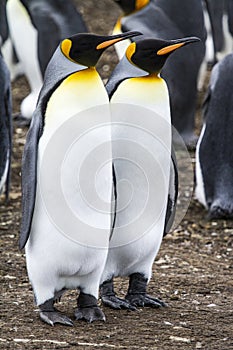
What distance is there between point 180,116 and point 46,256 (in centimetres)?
438

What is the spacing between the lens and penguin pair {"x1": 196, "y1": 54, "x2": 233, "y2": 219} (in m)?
6.33

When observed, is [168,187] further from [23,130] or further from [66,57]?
[23,130]

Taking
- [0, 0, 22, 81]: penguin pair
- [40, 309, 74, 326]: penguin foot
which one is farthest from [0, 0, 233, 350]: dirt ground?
[0, 0, 22, 81]: penguin pair

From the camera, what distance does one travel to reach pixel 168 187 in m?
4.29

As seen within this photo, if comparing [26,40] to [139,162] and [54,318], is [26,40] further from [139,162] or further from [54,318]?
[54,318]

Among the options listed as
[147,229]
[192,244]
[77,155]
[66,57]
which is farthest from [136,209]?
[192,244]

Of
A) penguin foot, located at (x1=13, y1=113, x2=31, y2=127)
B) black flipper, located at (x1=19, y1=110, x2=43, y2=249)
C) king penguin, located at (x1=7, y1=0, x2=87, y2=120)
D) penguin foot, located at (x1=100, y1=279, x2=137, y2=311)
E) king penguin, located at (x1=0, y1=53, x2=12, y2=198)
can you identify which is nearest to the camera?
black flipper, located at (x1=19, y1=110, x2=43, y2=249)

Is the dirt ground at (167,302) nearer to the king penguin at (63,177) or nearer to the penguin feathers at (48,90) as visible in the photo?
the king penguin at (63,177)

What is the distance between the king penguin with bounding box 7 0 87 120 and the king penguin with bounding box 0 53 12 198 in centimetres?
→ 233

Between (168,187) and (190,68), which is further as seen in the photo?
(190,68)

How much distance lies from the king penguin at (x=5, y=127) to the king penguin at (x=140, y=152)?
6.86 ft

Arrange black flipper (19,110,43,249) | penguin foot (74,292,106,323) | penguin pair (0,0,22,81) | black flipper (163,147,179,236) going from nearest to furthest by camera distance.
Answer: black flipper (19,110,43,249) → penguin foot (74,292,106,323) → black flipper (163,147,179,236) → penguin pair (0,0,22,81)

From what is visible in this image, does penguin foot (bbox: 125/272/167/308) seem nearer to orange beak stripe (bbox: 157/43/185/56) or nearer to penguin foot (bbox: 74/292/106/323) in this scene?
penguin foot (bbox: 74/292/106/323)

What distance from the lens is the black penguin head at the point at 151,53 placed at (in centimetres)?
414
